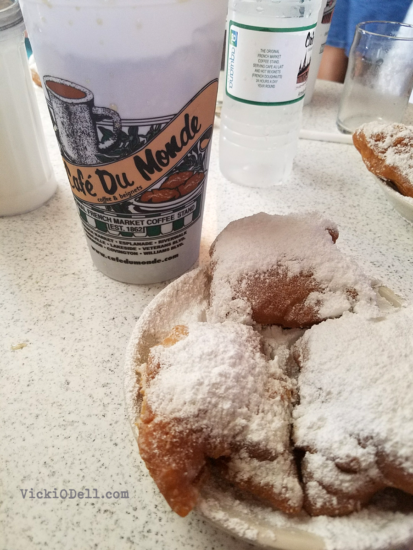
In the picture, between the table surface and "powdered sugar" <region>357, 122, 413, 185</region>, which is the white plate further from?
"powdered sugar" <region>357, 122, 413, 185</region>

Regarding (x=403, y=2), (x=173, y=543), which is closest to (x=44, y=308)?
(x=173, y=543)

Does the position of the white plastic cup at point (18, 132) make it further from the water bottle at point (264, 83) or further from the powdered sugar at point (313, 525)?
the powdered sugar at point (313, 525)

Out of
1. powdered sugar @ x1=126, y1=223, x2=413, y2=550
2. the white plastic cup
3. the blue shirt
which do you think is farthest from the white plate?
the blue shirt

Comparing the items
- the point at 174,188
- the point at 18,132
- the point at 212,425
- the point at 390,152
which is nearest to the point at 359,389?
the point at 212,425

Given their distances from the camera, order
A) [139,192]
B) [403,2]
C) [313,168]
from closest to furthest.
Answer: [139,192] < [313,168] < [403,2]

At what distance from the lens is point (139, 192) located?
446 mm

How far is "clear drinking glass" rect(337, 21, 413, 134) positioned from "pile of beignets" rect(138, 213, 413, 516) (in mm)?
723

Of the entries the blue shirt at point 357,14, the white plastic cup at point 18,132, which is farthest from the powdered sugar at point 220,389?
the blue shirt at point 357,14

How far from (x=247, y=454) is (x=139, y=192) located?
0.96 feet

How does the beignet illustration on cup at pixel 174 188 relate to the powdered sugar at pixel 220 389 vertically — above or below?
above

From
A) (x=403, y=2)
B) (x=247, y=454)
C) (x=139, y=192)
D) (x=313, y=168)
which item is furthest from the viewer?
(x=403, y=2)

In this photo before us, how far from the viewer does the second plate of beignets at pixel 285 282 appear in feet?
1.42

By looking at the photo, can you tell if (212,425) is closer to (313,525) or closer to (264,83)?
(313,525)

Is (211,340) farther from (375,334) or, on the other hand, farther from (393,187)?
(393,187)
